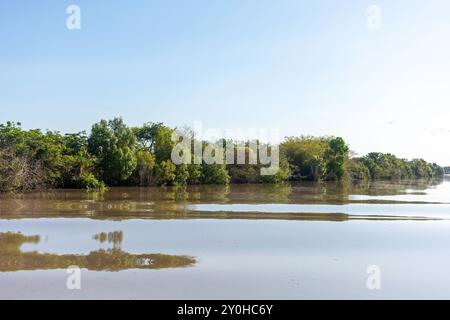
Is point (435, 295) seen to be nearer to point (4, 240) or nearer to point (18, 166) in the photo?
point (4, 240)

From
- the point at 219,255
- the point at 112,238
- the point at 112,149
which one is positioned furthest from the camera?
the point at 112,149

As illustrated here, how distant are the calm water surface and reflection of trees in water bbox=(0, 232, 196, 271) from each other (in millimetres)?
21

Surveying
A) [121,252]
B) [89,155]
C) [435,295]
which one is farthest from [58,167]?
[435,295]

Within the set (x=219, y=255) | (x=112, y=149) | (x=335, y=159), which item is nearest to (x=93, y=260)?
(x=219, y=255)

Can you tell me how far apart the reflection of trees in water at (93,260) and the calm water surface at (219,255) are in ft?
0.07

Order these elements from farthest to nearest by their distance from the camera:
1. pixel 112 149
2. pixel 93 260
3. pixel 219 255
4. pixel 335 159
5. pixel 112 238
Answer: pixel 335 159
pixel 112 149
pixel 112 238
pixel 219 255
pixel 93 260

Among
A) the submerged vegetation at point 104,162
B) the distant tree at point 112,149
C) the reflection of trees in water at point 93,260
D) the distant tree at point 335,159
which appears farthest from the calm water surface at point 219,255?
the distant tree at point 335,159

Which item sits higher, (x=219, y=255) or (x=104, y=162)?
(x=104, y=162)

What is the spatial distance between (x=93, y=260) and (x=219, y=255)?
9.44 ft

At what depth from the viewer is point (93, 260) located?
10.5m

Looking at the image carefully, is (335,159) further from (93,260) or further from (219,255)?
(93,260)

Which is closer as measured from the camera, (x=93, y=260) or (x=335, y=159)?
(x=93, y=260)

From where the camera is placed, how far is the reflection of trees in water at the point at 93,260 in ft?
32.3

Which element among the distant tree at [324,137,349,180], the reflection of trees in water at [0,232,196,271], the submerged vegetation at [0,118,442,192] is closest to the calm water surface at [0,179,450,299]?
the reflection of trees in water at [0,232,196,271]
